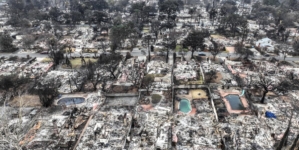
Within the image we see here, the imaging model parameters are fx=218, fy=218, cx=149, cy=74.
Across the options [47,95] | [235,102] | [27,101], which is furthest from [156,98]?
[27,101]

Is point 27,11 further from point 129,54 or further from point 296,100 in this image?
point 296,100

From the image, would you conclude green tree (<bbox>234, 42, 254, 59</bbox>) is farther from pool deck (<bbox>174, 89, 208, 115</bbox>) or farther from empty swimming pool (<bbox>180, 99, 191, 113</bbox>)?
empty swimming pool (<bbox>180, 99, 191, 113</bbox>)

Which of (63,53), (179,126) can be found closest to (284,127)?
(179,126)

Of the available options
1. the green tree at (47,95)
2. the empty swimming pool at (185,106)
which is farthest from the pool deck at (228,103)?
the green tree at (47,95)

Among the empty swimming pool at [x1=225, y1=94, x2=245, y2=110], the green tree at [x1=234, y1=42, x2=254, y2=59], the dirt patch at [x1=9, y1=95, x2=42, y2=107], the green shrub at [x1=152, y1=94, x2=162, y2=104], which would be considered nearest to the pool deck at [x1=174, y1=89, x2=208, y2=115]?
the green shrub at [x1=152, y1=94, x2=162, y2=104]

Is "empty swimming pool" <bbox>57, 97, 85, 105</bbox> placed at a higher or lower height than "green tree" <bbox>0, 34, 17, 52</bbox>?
lower

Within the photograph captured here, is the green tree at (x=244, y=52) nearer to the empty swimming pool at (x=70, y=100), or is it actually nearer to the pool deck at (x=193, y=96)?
the pool deck at (x=193, y=96)
